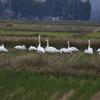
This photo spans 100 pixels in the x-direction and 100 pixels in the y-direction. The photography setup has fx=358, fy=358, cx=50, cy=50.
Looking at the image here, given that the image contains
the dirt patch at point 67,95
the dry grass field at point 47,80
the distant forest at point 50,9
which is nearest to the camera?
the dirt patch at point 67,95

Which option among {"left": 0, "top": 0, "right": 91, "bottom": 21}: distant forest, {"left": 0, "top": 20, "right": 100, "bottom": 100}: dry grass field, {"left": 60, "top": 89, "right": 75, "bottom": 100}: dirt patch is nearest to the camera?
{"left": 60, "top": 89, "right": 75, "bottom": 100}: dirt patch

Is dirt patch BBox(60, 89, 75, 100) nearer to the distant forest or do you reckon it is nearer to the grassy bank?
the grassy bank

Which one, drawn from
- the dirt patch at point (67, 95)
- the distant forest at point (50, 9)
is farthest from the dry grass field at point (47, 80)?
the distant forest at point (50, 9)

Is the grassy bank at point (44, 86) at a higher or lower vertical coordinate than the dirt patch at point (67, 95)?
higher

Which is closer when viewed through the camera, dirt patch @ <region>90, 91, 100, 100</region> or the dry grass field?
dirt patch @ <region>90, 91, 100, 100</region>

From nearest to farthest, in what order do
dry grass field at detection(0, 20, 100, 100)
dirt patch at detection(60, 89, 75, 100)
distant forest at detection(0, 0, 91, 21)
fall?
1. dirt patch at detection(60, 89, 75, 100)
2. dry grass field at detection(0, 20, 100, 100)
3. distant forest at detection(0, 0, 91, 21)

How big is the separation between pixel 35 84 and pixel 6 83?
0.82 metres

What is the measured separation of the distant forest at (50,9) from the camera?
279 feet

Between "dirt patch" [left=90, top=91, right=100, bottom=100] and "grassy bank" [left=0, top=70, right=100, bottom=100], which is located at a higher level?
"grassy bank" [left=0, top=70, right=100, bottom=100]

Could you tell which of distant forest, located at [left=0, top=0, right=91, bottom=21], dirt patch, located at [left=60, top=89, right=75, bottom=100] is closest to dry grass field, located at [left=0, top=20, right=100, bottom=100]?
dirt patch, located at [left=60, top=89, right=75, bottom=100]

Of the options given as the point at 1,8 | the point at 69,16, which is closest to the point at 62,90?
the point at 1,8

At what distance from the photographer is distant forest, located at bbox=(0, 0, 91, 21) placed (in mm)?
85050

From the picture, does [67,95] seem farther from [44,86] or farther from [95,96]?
[44,86]

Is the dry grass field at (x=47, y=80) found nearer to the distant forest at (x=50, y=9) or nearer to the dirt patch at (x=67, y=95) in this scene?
the dirt patch at (x=67, y=95)
